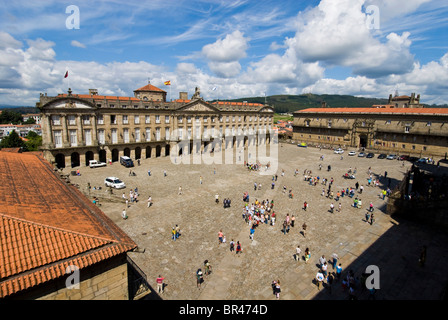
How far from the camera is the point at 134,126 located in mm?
45531

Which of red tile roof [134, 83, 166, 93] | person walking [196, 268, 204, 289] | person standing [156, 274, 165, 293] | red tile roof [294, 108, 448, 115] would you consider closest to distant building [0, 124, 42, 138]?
red tile roof [134, 83, 166, 93]

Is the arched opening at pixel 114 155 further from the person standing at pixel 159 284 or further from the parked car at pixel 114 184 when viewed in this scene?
the person standing at pixel 159 284

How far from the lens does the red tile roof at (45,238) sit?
22.0ft

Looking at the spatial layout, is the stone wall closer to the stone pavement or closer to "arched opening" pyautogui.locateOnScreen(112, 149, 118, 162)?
the stone pavement

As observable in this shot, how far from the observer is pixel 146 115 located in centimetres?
4694

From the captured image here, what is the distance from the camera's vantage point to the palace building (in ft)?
163

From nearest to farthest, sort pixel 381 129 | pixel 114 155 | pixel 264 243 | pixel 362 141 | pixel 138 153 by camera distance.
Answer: pixel 264 243
pixel 114 155
pixel 138 153
pixel 381 129
pixel 362 141

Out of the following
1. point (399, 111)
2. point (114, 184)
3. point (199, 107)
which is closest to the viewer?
point (114, 184)

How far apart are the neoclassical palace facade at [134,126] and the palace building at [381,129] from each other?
18505 millimetres

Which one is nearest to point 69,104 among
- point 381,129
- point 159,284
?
point 159,284

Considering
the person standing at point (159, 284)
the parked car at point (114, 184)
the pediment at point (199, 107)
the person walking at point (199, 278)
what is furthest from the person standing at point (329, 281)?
the pediment at point (199, 107)

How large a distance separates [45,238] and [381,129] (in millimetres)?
65716

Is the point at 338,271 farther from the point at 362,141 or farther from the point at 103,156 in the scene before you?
the point at 362,141
